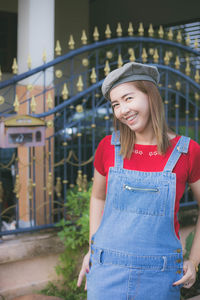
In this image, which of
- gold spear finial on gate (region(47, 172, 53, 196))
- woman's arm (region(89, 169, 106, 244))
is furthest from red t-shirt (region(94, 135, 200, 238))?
gold spear finial on gate (region(47, 172, 53, 196))

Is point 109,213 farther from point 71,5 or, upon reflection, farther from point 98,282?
Result: point 71,5

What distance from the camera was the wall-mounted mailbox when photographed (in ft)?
10.0

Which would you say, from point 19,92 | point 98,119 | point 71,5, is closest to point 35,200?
point 19,92

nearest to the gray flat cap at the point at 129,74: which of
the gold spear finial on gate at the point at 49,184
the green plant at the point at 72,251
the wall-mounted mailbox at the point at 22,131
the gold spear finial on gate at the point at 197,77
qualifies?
the wall-mounted mailbox at the point at 22,131

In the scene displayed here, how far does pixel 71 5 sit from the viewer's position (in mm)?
8188

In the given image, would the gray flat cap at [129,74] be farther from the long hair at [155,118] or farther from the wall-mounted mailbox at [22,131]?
the wall-mounted mailbox at [22,131]

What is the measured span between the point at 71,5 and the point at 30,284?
638 cm

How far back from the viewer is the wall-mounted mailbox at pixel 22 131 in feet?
10.0

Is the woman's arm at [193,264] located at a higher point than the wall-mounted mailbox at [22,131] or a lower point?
lower

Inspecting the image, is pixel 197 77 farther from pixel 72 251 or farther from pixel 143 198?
Result: pixel 143 198

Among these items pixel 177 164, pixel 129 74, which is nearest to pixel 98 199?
pixel 177 164

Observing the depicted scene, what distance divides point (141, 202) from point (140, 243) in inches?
6.5

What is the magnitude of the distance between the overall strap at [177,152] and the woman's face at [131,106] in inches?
6.7

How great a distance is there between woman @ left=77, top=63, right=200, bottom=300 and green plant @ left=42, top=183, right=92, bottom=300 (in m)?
1.45
